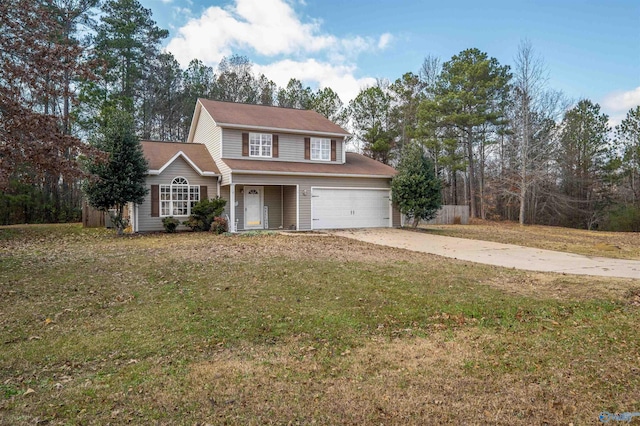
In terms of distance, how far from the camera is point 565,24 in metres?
16.5

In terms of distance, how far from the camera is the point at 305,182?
1888 centimetres

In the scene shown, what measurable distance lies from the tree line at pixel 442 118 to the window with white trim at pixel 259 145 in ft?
28.8

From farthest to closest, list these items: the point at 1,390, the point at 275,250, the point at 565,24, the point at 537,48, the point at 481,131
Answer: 1. the point at 481,131
2. the point at 537,48
3. the point at 565,24
4. the point at 275,250
5. the point at 1,390

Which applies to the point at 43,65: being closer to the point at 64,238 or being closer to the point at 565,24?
the point at 64,238

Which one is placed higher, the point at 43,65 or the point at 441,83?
the point at 441,83

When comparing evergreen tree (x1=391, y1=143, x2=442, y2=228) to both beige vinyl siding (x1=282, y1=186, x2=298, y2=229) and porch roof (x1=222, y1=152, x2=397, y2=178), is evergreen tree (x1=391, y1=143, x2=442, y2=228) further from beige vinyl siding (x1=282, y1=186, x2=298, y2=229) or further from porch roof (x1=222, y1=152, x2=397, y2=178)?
beige vinyl siding (x1=282, y1=186, x2=298, y2=229)

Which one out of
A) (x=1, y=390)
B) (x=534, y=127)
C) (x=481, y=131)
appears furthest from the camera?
(x=481, y=131)

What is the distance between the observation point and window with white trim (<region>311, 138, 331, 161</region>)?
824 inches

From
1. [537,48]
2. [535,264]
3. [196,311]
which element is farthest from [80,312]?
[537,48]

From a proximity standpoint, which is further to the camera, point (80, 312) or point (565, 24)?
point (565, 24)

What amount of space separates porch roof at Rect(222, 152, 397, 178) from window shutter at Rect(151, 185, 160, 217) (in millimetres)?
3345

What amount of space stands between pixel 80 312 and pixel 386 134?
31297mm

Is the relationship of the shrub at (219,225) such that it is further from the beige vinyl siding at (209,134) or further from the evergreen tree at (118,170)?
the beige vinyl siding at (209,134)

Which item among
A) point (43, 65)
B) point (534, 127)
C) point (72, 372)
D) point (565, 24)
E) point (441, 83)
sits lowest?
point (72, 372)
